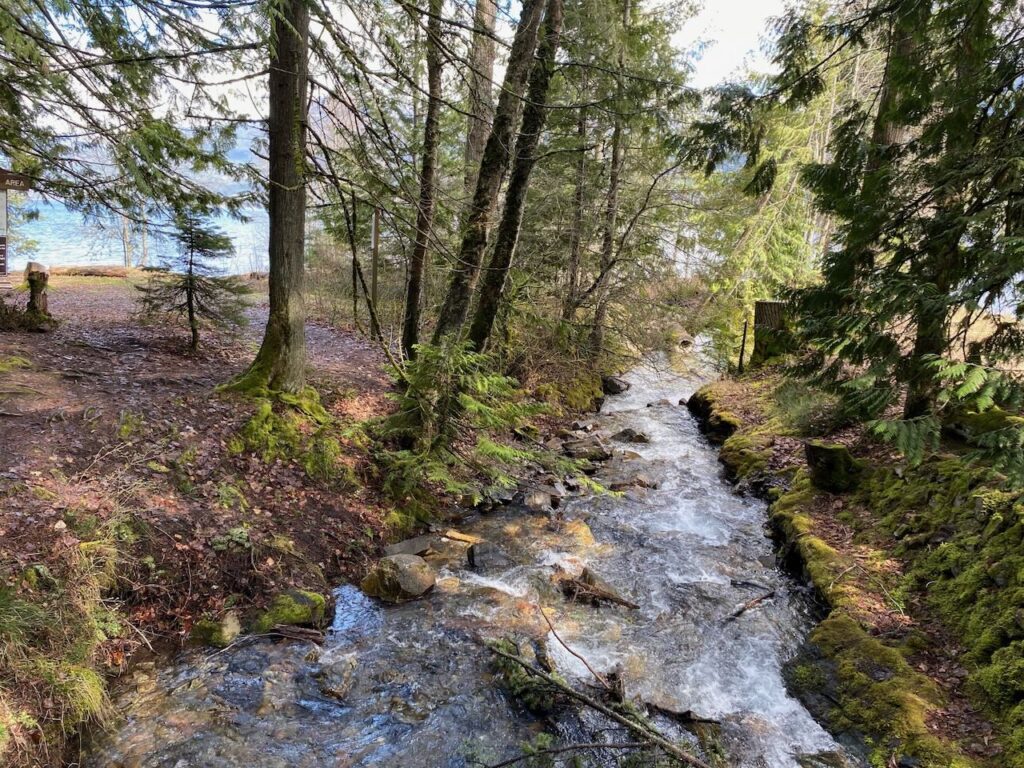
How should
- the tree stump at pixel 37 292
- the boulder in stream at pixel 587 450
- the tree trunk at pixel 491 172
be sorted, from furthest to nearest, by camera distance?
1. the boulder in stream at pixel 587 450
2. the tree stump at pixel 37 292
3. the tree trunk at pixel 491 172

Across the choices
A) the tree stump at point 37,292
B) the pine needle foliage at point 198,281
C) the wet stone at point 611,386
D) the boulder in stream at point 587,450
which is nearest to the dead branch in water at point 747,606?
the boulder in stream at point 587,450

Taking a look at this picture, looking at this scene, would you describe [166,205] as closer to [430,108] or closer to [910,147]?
[430,108]

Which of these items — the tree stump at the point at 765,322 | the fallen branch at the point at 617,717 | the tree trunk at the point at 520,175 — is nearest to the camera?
the fallen branch at the point at 617,717

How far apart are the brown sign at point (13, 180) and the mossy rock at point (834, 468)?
10589mm

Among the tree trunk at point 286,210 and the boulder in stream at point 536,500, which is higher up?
the tree trunk at point 286,210

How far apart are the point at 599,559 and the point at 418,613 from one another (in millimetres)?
2345

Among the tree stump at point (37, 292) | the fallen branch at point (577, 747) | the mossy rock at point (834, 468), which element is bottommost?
the fallen branch at point (577, 747)

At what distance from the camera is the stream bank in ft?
11.8

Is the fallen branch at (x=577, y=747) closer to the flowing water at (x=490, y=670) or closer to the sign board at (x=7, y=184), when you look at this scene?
the flowing water at (x=490, y=670)

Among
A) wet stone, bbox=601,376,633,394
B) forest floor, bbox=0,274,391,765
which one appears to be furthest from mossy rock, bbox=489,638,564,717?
wet stone, bbox=601,376,633,394

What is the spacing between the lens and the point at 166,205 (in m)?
6.87

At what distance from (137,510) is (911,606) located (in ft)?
22.2

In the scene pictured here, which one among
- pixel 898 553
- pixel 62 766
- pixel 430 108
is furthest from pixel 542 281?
pixel 62 766

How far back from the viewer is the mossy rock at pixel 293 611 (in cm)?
449
